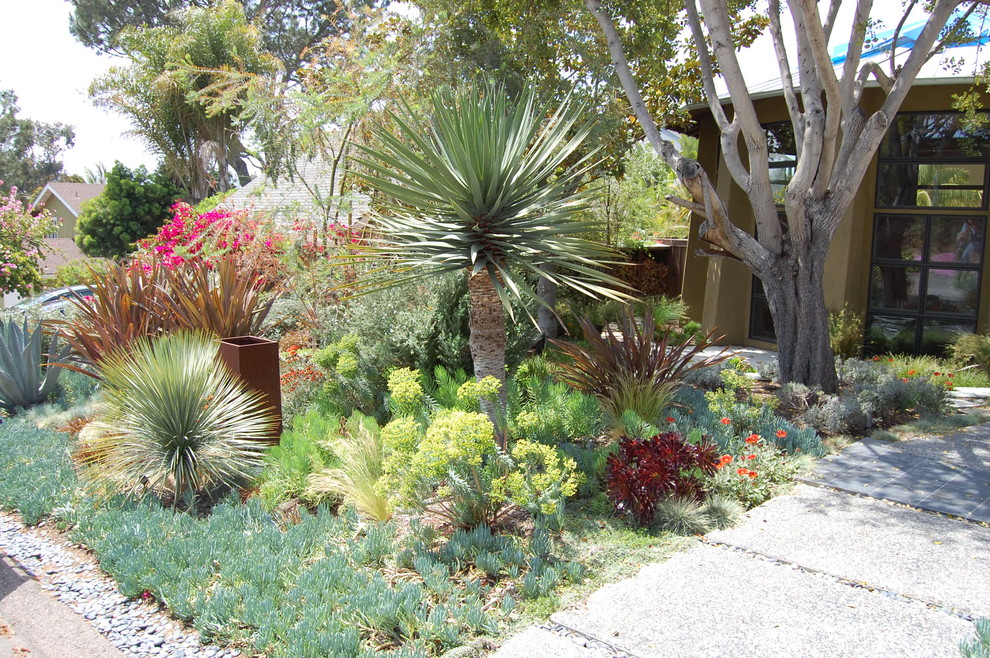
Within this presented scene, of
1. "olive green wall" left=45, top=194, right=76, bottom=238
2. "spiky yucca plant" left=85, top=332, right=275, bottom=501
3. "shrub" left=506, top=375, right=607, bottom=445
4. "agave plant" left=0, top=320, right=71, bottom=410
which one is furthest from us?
"olive green wall" left=45, top=194, right=76, bottom=238

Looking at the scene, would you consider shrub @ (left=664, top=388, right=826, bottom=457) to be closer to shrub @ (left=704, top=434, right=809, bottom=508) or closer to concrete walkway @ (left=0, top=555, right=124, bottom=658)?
shrub @ (left=704, top=434, right=809, bottom=508)

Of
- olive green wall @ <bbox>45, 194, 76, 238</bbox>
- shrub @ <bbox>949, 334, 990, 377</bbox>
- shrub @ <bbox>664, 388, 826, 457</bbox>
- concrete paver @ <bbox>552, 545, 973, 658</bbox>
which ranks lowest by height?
concrete paver @ <bbox>552, 545, 973, 658</bbox>

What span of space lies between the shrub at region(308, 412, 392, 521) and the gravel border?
1381mm

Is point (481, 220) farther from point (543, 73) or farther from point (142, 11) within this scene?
point (142, 11)

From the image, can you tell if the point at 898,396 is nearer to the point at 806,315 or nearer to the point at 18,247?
the point at 806,315

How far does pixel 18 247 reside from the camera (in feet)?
49.9

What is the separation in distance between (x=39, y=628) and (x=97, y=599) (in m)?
0.32

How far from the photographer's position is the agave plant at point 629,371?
6.37 m

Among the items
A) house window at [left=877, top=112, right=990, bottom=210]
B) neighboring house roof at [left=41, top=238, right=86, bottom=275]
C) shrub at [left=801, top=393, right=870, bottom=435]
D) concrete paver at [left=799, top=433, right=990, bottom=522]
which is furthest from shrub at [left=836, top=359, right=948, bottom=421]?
neighboring house roof at [left=41, top=238, right=86, bottom=275]

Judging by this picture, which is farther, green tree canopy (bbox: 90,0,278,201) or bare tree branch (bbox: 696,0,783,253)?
green tree canopy (bbox: 90,0,278,201)

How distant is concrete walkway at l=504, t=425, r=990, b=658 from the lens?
327 cm

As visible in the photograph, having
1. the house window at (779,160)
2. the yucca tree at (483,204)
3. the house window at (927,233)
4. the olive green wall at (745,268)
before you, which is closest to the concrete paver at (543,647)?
the yucca tree at (483,204)

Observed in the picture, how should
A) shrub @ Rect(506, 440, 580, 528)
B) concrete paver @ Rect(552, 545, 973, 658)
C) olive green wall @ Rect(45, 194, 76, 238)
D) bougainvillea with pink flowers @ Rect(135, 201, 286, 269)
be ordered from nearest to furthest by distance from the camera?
1. concrete paver @ Rect(552, 545, 973, 658)
2. shrub @ Rect(506, 440, 580, 528)
3. bougainvillea with pink flowers @ Rect(135, 201, 286, 269)
4. olive green wall @ Rect(45, 194, 76, 238)

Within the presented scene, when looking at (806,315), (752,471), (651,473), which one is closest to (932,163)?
(806,315)
